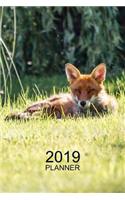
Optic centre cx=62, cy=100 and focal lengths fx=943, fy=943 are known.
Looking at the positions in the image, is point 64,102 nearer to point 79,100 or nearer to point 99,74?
point 79,100

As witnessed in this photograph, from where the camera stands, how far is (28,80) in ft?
17.2

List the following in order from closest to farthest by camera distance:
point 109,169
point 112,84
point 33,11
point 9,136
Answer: point 109,169, point 9,136, point 112,84, point 33,11

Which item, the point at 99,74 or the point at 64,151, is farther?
the point at 99,74

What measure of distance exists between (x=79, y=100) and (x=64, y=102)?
0.11 metres

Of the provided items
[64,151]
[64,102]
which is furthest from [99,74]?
[64,151]

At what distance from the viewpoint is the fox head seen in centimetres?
489

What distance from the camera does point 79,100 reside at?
16.0 ft

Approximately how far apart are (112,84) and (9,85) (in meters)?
0.56

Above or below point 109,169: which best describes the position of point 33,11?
above

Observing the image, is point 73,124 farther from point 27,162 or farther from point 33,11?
point 33,11

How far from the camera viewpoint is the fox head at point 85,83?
489cm

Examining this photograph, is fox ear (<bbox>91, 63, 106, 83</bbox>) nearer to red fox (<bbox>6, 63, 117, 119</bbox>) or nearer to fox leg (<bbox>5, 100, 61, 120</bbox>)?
red fox (<bbox>6, 63, 117, 119</bbox>)

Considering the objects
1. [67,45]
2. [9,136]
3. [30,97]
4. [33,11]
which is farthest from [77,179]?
[33,11]

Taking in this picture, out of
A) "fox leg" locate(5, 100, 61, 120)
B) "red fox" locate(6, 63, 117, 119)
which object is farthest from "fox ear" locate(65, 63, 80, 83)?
"fox leg" locate(5, 100, 61, 120)
